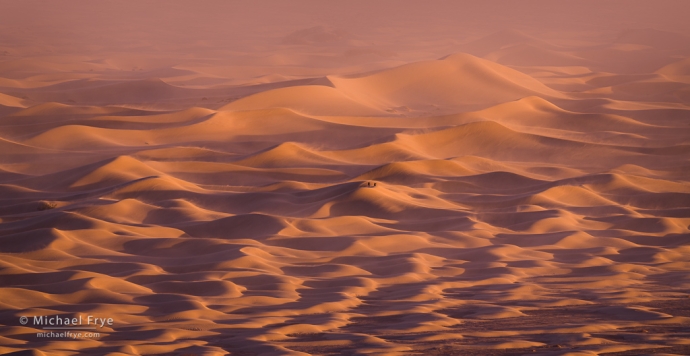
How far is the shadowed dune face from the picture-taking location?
17.2ft

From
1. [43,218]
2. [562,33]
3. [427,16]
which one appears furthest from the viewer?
[427,16]

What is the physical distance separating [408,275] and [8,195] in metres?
5.63

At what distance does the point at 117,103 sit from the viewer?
17.0 metres

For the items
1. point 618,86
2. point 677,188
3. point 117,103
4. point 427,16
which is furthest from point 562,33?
point 677,188

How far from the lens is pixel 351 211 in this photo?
356 inches

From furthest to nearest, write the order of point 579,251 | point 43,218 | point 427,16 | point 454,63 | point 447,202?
point 427,16 < point 454,63 < point 447,202 < point 43,218 < point 579,251

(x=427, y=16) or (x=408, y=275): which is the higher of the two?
(x=427, y=16)

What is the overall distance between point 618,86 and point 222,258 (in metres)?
15.7

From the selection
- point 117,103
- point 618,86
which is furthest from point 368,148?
point 618,86

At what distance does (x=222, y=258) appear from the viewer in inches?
276

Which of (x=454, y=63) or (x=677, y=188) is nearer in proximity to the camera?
(x=677, y=188)

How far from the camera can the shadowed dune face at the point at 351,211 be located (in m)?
5.23

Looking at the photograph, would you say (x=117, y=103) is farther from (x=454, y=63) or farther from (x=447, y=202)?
(x=447, y=202)

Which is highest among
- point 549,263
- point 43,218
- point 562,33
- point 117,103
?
point 562,33
